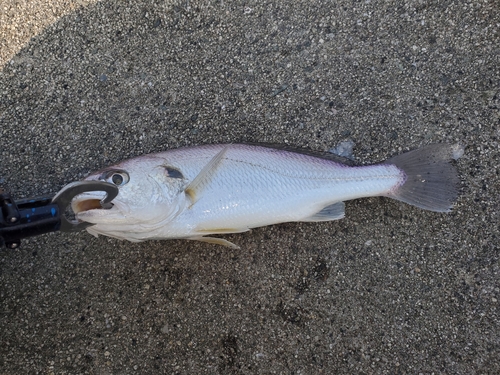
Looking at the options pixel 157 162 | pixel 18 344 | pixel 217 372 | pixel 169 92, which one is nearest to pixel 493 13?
pixel 169 92

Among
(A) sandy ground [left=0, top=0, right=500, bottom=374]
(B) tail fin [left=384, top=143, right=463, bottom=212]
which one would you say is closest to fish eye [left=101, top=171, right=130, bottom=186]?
(A) sandy ground [left=0, top=0, right=500, bottom=374]

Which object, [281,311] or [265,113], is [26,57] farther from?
[281,311]

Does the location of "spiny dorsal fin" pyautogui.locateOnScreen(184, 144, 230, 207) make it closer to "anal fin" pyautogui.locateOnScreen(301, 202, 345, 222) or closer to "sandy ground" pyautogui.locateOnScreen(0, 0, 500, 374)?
"sandy ground" pyautogui.locateOnScreen(0, 0, 500, 374)

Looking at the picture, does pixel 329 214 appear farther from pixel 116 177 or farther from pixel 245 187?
pixel 116 177

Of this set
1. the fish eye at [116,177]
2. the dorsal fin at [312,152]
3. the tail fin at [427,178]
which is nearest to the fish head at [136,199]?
the fish eye at [116,177]

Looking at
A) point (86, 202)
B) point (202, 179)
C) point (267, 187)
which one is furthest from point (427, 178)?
point (86, 202)

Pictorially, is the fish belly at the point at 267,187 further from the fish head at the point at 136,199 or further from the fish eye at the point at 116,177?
the fish eye at the point at 116,177
